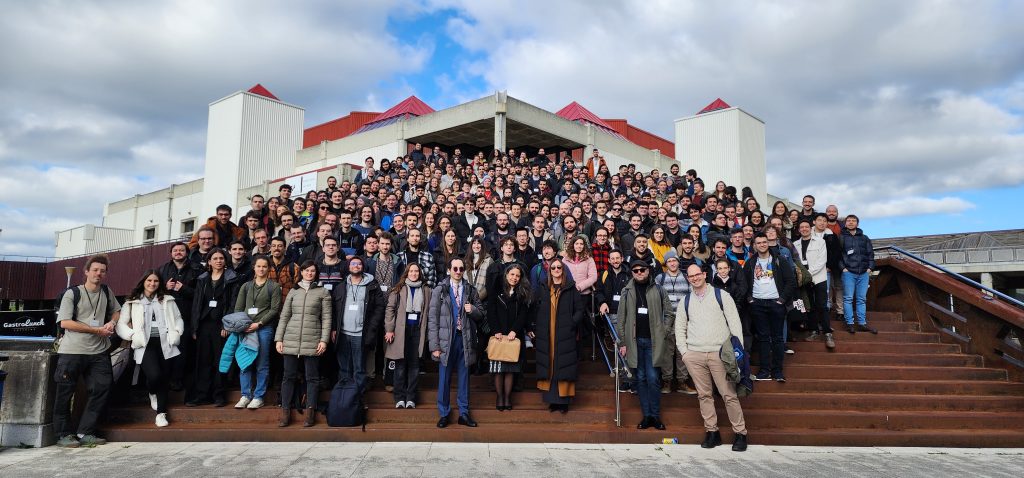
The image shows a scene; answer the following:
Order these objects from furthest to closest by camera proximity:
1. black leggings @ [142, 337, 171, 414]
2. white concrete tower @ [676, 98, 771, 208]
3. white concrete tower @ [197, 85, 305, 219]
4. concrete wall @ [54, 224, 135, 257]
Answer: concrete wall @ [54, 224, 135, 257], white concrete tower @ [676, 98, 771, 208], white concrete tower @ [197, 85, 305, 219], black leggings @ [142, 337, 171, 414]

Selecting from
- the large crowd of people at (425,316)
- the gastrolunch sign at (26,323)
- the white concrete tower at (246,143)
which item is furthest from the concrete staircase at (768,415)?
the gastrolunch sign at (26,323)

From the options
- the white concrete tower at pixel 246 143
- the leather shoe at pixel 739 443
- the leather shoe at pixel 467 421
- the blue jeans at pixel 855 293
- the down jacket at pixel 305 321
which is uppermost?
the white concrete tower at pixel 246 143

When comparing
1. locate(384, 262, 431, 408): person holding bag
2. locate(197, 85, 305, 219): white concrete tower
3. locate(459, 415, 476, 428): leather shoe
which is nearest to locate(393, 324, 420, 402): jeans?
locate(384, 262, 431, 408): person holding bag

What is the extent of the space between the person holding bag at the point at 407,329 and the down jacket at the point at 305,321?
26.1 inches

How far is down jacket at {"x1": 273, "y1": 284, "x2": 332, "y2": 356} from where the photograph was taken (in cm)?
620

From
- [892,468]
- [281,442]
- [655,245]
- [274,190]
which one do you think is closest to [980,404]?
[892,468]

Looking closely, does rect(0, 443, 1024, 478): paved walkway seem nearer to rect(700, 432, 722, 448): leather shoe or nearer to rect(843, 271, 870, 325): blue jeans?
rect(700, 432, 722, 448): leather shoe

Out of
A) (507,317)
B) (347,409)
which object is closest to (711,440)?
(507,317)

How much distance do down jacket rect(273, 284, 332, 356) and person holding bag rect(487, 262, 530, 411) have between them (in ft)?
5.94

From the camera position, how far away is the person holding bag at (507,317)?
6.44 meters

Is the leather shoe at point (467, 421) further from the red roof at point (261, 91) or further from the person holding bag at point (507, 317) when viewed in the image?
the red roof at point (261, 91)

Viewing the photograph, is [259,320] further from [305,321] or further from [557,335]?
[557,335]

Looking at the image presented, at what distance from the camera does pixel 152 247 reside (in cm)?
2105

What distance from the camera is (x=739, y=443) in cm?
589
